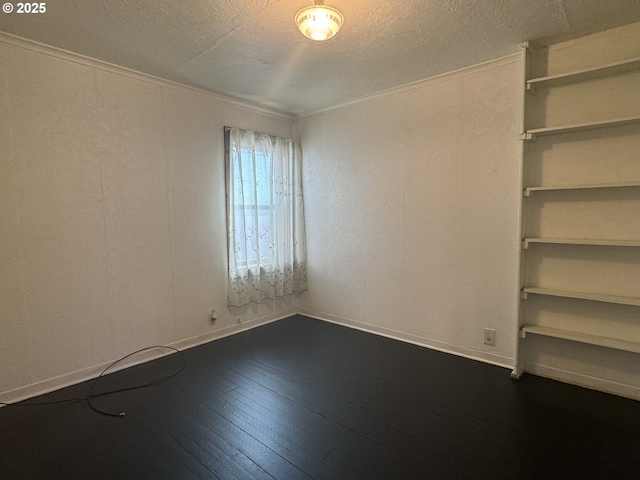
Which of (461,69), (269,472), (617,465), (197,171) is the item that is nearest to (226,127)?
(197,171)

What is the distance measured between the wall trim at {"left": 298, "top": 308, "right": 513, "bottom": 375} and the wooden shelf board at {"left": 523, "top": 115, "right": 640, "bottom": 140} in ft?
5.91

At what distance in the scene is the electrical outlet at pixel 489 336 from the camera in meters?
2.87

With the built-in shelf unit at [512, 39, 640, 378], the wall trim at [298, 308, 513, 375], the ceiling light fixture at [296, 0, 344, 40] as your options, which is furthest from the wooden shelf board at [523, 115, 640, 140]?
the wall trim at [298, 308, 513, 375]

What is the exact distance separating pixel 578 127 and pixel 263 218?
2926 mm

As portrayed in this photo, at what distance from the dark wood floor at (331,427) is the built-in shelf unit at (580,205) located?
1.66ft

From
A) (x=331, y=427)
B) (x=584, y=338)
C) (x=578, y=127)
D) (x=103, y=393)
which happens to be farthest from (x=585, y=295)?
(x=103, y=393)

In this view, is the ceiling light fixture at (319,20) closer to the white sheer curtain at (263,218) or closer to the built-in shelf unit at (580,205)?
the built-in shelf unit at (580,205)

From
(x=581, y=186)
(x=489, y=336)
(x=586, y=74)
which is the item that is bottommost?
(x=489, y=336)

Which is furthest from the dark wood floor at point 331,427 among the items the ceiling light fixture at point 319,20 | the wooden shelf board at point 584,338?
the ceiling light fixture at point 319,20

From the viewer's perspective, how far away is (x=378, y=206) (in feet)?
11.7

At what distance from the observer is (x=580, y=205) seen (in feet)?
8.05

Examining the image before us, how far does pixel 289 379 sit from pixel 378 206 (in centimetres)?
193

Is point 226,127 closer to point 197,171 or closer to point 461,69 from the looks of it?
point 197,171

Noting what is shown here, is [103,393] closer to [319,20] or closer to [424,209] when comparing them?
[319,20]
